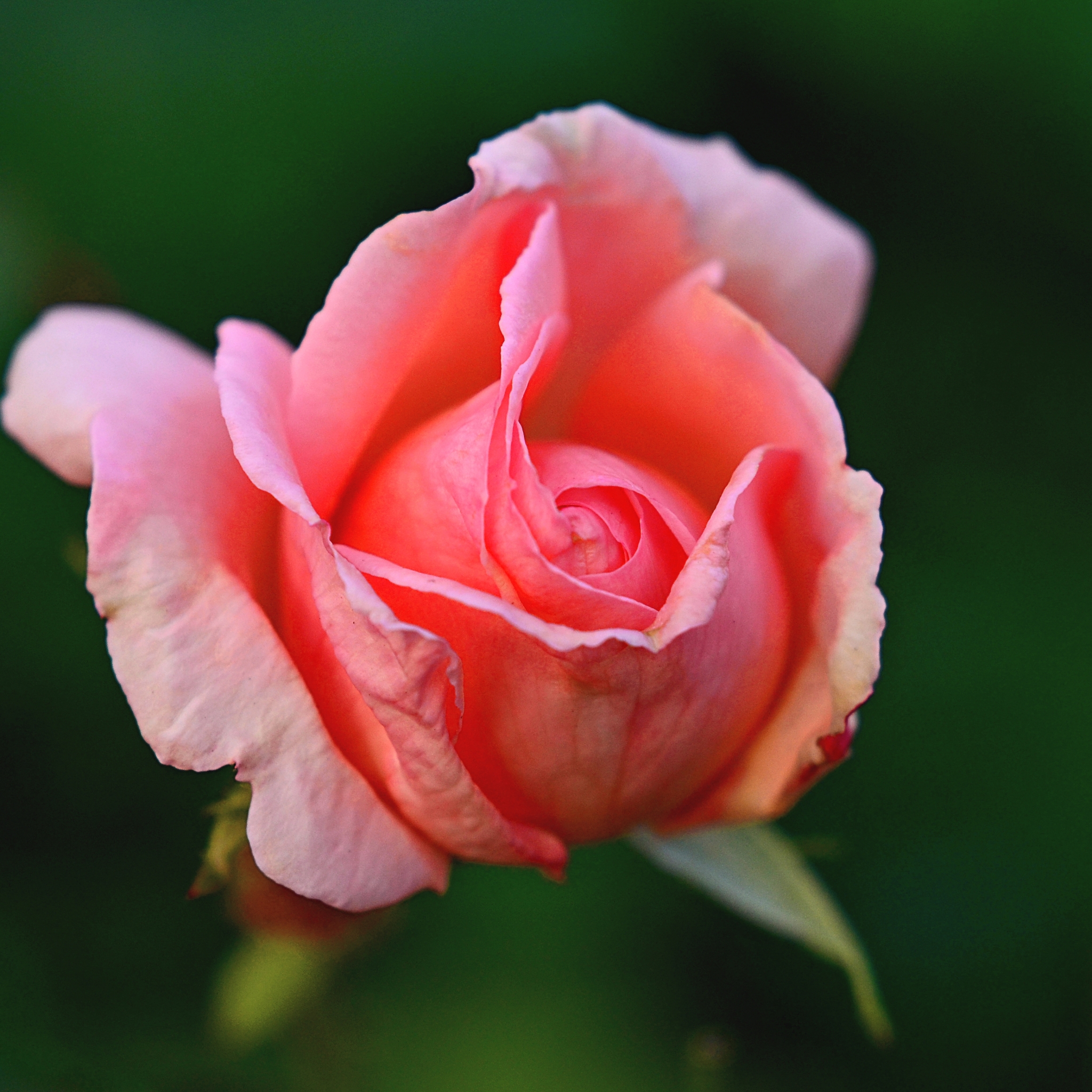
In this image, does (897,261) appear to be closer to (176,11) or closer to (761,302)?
(761,302)

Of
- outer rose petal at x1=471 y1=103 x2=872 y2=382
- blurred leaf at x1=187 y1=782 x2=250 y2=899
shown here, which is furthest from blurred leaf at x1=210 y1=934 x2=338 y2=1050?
outer rose petal at x1=471 y1=103 x2=872 y2=382

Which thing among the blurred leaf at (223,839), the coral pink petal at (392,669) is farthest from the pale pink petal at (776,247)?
the blurred leaf at (223,839)

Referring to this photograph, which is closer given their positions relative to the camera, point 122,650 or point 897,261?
point 122,650

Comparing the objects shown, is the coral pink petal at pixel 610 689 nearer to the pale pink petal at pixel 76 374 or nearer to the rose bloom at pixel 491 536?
the rose bloom at pixel 491 536

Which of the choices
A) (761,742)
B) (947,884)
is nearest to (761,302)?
(761,742)

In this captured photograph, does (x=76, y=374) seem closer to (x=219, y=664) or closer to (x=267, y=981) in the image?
(x=219, y=664)
